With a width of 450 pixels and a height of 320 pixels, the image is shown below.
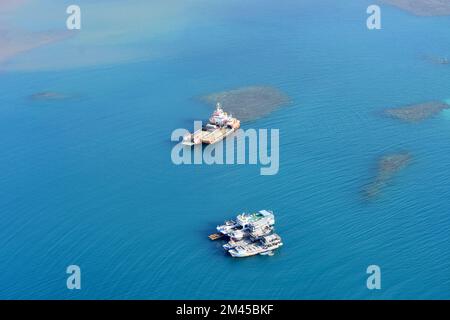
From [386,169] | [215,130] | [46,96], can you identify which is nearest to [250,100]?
[215,130]

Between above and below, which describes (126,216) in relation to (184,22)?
below

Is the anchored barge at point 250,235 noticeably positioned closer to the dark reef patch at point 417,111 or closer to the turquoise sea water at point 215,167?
the turquoise sea water at point 215,167

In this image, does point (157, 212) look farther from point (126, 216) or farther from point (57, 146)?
point (57, 146)

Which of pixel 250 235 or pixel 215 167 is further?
pixel 215 167

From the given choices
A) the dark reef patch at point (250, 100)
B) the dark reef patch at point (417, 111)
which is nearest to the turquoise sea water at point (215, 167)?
the dark reef patch at point (417, 111)

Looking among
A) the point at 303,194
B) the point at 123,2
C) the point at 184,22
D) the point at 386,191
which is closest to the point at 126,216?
the point at 303,194

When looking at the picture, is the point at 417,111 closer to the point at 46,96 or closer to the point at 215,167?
the point at 215,167

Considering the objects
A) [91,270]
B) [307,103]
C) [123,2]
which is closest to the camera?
[91,270]
